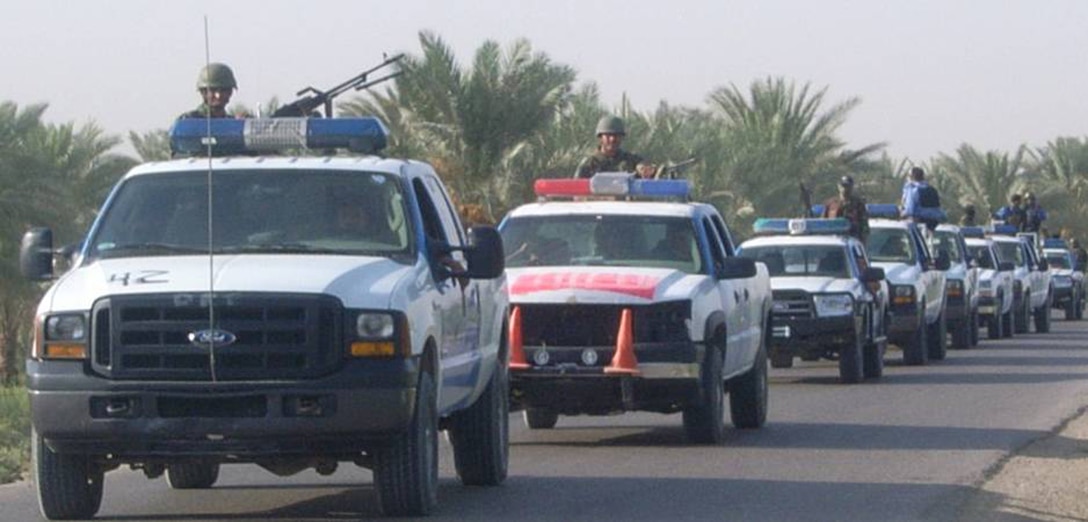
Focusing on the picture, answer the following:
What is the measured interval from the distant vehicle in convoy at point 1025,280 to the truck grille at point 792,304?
16.5 meters

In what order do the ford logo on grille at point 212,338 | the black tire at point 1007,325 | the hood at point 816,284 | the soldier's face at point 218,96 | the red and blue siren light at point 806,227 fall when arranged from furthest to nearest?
the black tire at point 1007,325 → the red and blue siren light at point 806,227 → the hood at point 816,284 → the soldier's face at point 218,96 → the ford logo on grille at point 212,338

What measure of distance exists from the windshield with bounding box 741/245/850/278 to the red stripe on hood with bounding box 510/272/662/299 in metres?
9.26

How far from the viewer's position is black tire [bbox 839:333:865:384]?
23641 mm

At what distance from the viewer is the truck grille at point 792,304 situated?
23.8 meters

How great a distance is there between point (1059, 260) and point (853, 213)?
24.6 m

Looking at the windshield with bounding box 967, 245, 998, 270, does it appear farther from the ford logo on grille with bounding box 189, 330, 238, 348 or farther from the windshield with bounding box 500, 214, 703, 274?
the ford logo on grille with bounding box 189, 330, 238, 348

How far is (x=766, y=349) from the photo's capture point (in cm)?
1836

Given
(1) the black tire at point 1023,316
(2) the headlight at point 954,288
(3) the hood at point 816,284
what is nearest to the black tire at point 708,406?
(3) the hood at point 816,284

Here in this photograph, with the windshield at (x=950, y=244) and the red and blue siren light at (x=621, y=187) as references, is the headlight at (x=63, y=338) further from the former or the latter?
the windshield at (x=950, y=244)

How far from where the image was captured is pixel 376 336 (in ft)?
33.7

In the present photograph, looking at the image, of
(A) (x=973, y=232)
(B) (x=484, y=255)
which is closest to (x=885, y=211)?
(A) (x=973, y=232)

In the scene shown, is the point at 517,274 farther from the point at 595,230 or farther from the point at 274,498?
the point at 274,498

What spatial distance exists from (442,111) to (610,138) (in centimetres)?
1440

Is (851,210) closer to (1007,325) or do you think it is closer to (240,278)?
(1007,325)
